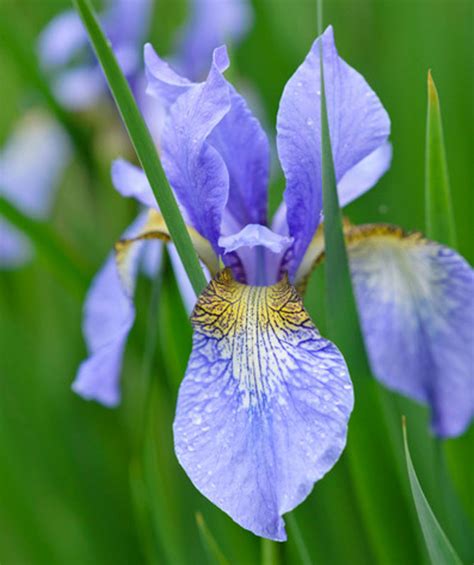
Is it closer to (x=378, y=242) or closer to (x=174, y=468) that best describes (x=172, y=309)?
(x=378, y=242)

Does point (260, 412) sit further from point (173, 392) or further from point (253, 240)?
point (173, 392)

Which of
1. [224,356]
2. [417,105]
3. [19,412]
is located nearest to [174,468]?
[19,412]

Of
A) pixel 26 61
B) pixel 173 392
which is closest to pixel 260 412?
pixel 173 392

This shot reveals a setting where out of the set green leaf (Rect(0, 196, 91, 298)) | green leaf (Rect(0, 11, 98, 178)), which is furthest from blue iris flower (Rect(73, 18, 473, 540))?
green leaf (Rect(0, 11, 98, 178))

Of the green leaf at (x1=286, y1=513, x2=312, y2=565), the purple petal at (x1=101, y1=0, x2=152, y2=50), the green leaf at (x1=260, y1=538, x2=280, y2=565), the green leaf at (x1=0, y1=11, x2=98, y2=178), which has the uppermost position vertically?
the purple petal at (x1=101, y1=0, x2=152, y2=50)

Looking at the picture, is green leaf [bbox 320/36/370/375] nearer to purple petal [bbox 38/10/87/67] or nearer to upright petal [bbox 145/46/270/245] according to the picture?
upright petal [bbox 145/46/270/245]

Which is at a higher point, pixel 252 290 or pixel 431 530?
pixel 252 290
